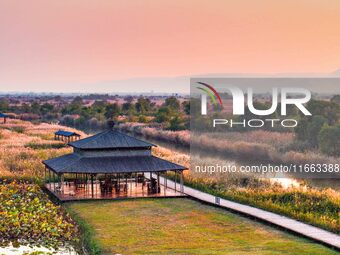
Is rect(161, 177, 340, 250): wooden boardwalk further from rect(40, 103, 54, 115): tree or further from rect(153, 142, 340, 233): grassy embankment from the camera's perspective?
rect(40, 103, 54, 115): tree

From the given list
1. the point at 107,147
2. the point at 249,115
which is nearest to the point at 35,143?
the point at 107,147

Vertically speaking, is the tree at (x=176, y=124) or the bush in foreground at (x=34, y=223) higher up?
the tree at (x=176, y=124)

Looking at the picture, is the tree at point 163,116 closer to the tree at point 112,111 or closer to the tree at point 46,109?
the tree at point 112,111

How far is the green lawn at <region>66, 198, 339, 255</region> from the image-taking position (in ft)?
52.4

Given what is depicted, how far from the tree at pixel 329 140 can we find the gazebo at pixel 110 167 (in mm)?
17965

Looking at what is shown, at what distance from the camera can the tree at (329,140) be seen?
40.6m

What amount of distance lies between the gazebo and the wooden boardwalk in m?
1.30

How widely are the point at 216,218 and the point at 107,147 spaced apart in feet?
20.5

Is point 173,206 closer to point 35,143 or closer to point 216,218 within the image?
point 216,218

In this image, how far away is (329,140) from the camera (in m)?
41.4

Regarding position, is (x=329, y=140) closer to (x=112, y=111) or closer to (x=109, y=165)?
(x=109, y=165)

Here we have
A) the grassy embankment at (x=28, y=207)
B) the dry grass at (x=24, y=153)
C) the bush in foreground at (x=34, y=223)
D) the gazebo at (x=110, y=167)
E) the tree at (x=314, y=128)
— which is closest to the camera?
the bush in foreground at (x=34, y=223)

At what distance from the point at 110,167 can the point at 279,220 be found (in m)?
7.02

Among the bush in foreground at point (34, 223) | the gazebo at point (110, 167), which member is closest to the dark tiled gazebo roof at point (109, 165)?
the gazebo at point (110, 167)
